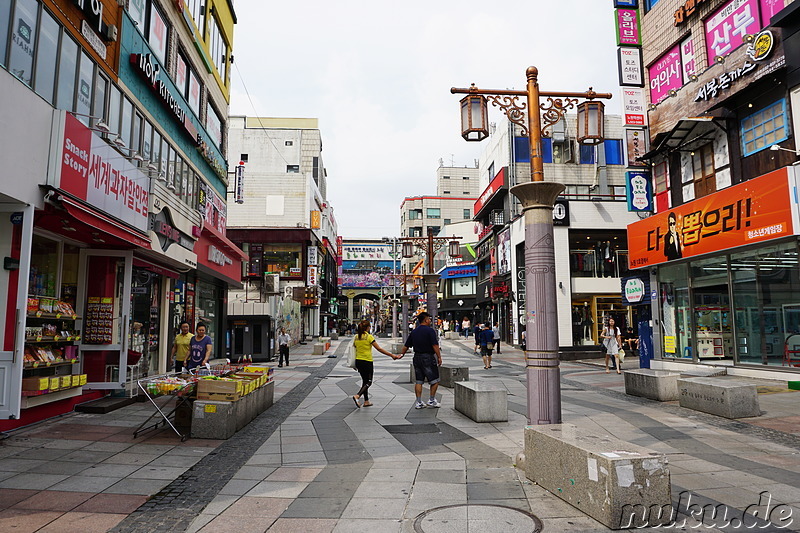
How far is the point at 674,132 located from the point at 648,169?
286 centimetres

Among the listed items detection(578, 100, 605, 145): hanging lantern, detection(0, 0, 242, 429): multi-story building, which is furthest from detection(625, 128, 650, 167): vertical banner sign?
detection(0, 0, 242, 429): multi-story building

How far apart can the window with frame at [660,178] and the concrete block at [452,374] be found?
11539 mm

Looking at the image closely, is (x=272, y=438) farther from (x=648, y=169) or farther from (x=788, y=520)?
(x=648, y=169)

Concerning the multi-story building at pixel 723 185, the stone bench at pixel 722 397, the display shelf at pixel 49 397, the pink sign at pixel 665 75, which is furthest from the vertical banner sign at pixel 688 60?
the display shelf at pixel 49 397

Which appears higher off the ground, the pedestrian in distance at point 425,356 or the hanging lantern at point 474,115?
the hanging lantern at point 474,115

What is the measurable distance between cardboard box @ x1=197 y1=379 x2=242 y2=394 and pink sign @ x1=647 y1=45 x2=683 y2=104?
1782cm

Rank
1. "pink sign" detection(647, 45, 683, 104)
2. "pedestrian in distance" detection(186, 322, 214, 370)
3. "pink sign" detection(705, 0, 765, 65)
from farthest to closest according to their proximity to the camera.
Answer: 1. "pink sign" detection(647, 45, 683, 104)
2. "pink sign" detection(705, 0, 765, 65)
3. "pedestrian in distance" detection(186, 322, 214, 370)

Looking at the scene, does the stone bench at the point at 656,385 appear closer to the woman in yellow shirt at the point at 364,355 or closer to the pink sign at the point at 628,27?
the woman in yellow shirt at the point at 364,355

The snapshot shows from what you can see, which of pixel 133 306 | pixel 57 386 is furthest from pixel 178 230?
pixel 57 386

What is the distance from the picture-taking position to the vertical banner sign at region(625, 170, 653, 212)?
2028cm

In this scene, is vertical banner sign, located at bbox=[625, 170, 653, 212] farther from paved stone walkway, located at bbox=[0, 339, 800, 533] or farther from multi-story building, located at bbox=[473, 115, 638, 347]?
paved stone walkway, located at bbox=[0, 339, 800, 533]

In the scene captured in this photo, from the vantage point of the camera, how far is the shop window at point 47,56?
8188mm

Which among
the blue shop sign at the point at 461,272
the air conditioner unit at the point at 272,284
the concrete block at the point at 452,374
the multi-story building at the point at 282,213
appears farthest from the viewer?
the blue shop sign at the point at 461,272

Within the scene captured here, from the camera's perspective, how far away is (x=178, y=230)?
46.0 feet
